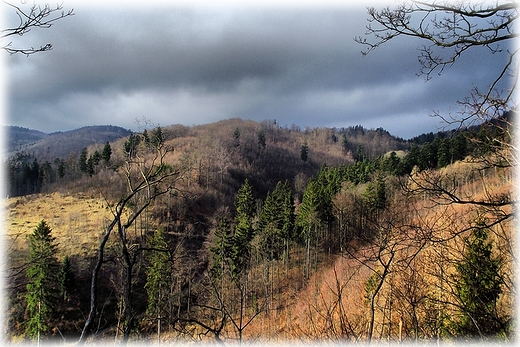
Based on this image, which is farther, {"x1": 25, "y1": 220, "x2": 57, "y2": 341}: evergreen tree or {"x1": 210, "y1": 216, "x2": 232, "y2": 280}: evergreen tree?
{"x1": 210, "y1": 216, "x2": 232, "y2": 280}: evergreen tree

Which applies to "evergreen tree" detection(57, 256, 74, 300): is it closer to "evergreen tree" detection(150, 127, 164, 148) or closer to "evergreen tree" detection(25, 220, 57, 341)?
"evergreen tree" detection(25, 220, 57, 341)

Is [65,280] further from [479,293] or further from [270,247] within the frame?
[479,293]

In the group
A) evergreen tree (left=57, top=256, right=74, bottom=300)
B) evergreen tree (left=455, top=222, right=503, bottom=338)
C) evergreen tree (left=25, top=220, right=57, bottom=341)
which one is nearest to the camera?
evergreen tree (left=455, top=222, right=503, bottom=338)

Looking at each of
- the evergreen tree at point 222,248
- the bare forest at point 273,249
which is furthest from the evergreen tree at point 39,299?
the evergreen tree at point 222,248

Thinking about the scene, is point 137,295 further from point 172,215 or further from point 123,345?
point 123,345

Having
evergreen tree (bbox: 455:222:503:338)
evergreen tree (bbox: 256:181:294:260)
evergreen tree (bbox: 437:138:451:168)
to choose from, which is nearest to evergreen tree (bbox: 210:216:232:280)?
evergreen tree (bbox: 256:181:294:260)

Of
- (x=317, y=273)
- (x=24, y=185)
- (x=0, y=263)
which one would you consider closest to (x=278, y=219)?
(x=317, y=273)

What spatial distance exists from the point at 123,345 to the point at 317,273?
30317 millimetres

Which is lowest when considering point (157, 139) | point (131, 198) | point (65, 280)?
point (65, 280)

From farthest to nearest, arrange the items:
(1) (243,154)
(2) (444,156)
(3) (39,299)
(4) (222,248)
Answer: (1) (243,154) < (2) (444,156) < (4) (222,248) < (3) (39,299)

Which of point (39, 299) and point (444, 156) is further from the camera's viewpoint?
point (444, 156)

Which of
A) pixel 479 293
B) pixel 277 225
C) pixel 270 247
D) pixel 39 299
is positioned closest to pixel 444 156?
pixel 277 225

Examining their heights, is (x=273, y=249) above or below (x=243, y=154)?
below

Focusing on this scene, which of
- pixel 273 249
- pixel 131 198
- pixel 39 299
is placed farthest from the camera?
pixel 273 249
